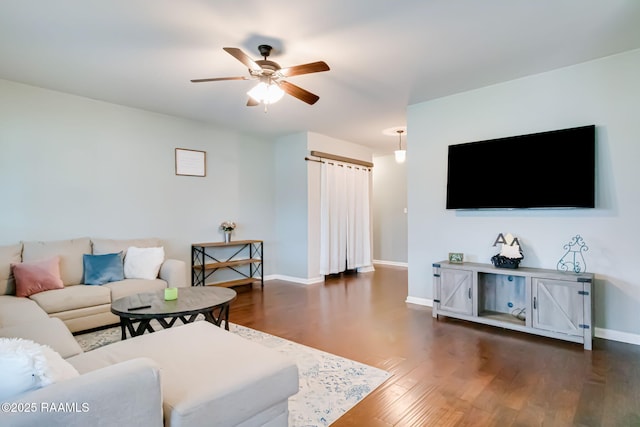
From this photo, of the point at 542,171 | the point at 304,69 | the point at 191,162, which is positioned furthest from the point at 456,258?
the point at 191,162

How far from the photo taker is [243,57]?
256cm

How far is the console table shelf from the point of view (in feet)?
17.2

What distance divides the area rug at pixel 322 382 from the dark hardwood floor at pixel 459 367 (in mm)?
82

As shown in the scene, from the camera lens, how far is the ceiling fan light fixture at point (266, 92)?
116 inches

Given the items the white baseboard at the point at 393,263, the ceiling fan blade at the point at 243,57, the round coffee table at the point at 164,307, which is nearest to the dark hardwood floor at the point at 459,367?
the round coffee table at the point at 164,307

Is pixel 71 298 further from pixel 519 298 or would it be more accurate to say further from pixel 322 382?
pixel 519 298

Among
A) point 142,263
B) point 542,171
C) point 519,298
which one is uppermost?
point 542,171

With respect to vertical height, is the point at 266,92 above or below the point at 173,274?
above

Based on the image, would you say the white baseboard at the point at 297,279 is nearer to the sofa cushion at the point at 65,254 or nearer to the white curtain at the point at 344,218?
the white curtain at the point at 344,218

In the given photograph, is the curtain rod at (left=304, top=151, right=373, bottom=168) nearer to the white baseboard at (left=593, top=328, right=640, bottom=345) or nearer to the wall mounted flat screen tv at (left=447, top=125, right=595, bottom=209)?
the wall mounted flat screen tv at (left=447, top=125, right=595, bottom=209)

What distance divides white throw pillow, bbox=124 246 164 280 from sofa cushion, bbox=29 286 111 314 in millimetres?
463

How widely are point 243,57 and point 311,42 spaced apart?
2.17 ft

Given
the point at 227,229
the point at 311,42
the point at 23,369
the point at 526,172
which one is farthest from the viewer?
the point at 227,229

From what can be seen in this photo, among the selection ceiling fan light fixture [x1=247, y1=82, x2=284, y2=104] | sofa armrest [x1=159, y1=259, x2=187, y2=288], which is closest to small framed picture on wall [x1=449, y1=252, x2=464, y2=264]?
ceiling fan light fixture [x1=247, y1=82, x2=284, y2=104]
